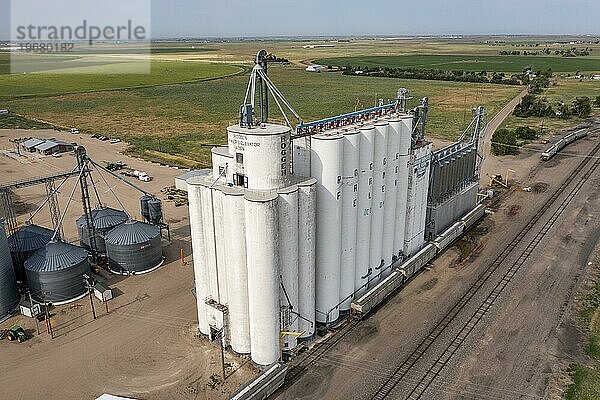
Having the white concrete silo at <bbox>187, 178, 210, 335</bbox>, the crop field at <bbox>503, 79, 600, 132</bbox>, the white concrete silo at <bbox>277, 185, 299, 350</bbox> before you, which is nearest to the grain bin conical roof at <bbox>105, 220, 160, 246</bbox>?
the white concrete silo at <bbox>187, 178, 210, 335</bbox>

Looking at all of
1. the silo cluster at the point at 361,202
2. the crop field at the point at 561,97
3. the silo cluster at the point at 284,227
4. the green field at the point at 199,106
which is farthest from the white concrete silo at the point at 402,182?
the crop field at the point at 561,97

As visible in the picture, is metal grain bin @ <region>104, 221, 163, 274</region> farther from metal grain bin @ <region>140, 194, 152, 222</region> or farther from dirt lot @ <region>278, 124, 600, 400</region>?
dirt lot @ <region>278, 124, 600, 400</region>

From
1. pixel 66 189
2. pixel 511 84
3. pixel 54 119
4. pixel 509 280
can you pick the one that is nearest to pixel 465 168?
pixel 509 280

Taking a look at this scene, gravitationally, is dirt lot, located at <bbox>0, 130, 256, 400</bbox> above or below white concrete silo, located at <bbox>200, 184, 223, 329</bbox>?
below

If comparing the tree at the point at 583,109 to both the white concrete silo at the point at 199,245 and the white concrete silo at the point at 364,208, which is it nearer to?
the white concrete silo at the point at 364,208

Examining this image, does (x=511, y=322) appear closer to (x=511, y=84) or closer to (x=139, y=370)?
(x=139, y=370)
